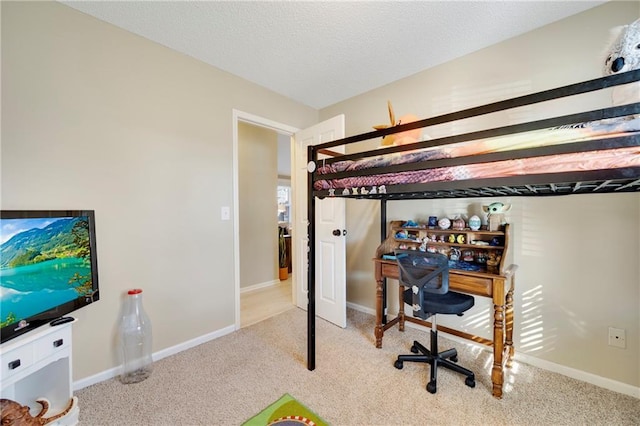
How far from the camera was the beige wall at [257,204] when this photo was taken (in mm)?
3693

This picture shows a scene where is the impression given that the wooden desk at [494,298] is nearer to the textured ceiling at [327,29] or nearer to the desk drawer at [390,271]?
the desk drawer at [390,271]

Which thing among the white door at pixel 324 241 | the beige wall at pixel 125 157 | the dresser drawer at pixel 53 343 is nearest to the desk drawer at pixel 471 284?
the white door at pixel 324 241

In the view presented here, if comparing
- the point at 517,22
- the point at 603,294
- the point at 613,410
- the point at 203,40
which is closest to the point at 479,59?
the point at 517,22

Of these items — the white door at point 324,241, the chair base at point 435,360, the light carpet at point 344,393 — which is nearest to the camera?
the light carpet at point 344,393

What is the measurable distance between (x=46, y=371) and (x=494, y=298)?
270 centimetres

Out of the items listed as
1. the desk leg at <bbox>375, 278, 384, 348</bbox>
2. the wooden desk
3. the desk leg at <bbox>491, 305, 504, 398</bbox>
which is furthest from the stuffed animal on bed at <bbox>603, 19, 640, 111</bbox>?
the desk leg at <bbox>375, 278, 384, 348</bbox>

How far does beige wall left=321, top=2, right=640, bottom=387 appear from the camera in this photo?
1.58m

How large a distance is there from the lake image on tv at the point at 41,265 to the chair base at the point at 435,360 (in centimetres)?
221

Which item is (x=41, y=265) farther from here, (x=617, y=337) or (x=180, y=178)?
(x=617, y=337)

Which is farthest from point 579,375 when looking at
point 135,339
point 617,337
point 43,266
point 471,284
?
point 43,266

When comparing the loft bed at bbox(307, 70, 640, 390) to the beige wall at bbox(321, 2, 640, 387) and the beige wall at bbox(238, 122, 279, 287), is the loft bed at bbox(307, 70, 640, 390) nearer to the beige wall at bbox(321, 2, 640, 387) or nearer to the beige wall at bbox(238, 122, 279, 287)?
the beige wall at bbox(321, 2, 640, 387)

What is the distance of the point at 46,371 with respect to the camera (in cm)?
139

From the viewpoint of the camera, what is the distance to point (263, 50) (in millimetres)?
2068

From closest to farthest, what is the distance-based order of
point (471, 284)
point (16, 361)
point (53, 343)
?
point (16, 361) < point (53, 343) < point (471, 284)
